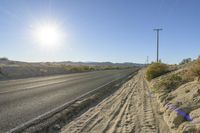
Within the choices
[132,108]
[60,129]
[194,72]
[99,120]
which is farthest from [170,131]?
[194,72]

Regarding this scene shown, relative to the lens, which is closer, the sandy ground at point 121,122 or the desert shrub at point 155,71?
the sandy ground at point 121,122

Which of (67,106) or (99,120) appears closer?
(99,120)

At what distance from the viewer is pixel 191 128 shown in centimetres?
632

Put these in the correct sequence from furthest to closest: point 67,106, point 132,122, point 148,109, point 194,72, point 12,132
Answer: point 194,72 → point 67,106 → point 148,109 → point 132,122 → point 12,132

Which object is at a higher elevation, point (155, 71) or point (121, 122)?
point (155, 71)

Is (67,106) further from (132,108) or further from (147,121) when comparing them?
(147,121)

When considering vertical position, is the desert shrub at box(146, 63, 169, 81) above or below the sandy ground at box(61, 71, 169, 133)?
above

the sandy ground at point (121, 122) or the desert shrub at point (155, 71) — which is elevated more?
the desert shrub at point (155, 71)

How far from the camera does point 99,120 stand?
876cm

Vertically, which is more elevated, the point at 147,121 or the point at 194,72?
the point at 194,72

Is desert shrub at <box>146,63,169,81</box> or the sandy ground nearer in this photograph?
A: the sandy ground

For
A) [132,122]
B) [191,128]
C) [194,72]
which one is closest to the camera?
[191,128]

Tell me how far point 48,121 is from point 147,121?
121 inches

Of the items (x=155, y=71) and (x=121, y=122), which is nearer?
(x=121, y=122)
